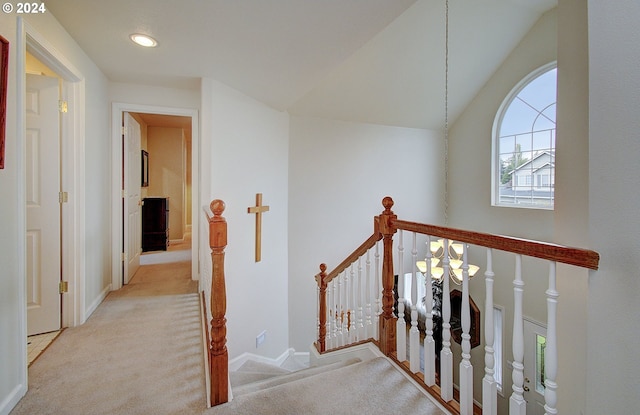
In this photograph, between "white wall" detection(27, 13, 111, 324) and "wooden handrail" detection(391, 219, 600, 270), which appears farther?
"white wall" detection(27, 13, 111, 324)

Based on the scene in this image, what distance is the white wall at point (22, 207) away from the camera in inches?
56.1

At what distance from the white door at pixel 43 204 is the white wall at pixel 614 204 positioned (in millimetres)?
3149

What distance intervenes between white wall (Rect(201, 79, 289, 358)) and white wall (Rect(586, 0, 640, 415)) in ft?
7.67

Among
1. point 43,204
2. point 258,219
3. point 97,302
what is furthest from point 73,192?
point 258,219

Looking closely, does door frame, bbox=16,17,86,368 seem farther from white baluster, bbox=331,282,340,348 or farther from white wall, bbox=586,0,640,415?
white wall, bbox=586,0,640,415

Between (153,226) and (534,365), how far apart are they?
603cm

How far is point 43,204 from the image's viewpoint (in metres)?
2.17

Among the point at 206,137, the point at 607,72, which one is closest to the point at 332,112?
the point at 206,137

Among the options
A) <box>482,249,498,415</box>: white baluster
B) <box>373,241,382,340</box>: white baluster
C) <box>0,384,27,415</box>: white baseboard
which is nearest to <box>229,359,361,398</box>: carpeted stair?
<box>373,241,382,340</box>: white baluster

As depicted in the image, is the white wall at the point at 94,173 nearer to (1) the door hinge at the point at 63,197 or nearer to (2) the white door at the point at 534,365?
(1) the door hinge at the point at 63,197

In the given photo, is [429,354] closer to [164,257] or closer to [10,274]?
[10,274]

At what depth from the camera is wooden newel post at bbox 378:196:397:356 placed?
73.3 inches

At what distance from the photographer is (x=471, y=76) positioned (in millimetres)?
4609

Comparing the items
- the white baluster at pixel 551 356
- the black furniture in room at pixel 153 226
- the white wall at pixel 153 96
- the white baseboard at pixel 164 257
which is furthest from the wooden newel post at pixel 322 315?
the black furniture in room at pixel 153 226
